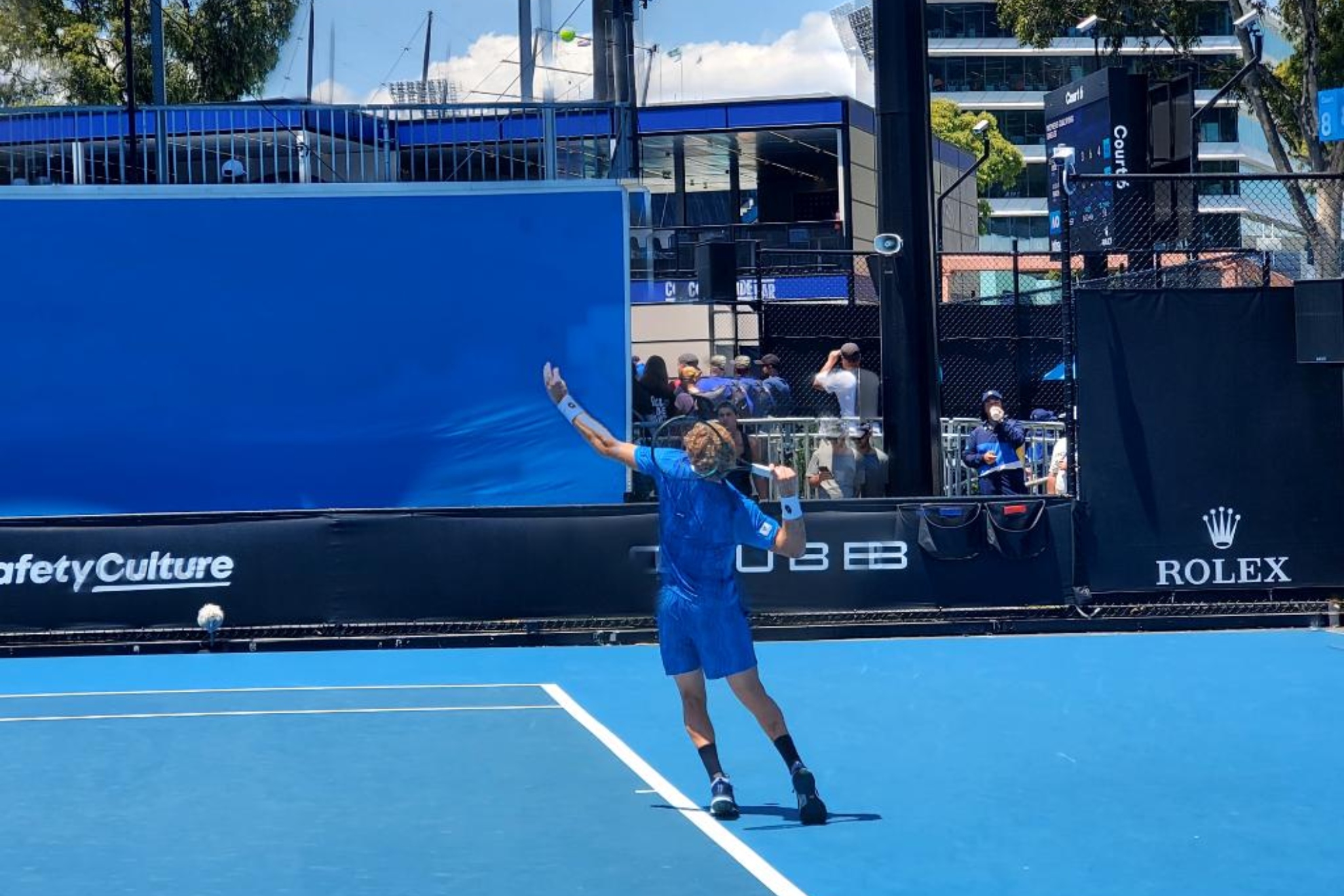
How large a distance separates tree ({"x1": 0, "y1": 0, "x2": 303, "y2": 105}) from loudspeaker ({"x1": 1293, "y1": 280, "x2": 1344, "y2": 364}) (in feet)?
100

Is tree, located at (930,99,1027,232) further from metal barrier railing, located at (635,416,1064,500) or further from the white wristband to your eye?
the white wristband

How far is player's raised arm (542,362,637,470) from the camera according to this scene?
8.96m

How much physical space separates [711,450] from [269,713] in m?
4.99

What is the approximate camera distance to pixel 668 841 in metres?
8.08

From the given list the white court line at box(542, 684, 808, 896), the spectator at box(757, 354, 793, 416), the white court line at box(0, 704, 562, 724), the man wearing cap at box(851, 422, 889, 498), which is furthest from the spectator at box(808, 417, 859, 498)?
the white court line at box(0, 704, 562, 724)

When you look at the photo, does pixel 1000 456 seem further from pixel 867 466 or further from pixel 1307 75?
pixel 1307 75

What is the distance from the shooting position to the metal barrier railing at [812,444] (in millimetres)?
17812

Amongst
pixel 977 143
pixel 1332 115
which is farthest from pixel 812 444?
pixel 977 143

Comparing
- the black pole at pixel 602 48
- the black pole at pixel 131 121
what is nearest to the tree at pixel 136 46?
the black pole at pixel 602 48

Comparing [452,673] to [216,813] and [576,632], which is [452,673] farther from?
[216,813]

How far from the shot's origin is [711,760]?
8.58 meters

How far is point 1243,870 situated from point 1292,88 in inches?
1053

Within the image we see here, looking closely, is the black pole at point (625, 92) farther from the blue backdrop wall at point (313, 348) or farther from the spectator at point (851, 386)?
the spectator at point (851, 386)

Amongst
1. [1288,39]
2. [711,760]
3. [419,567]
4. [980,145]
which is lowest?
[711,760]
